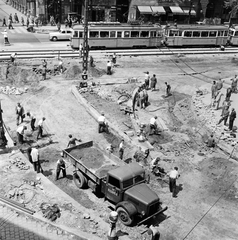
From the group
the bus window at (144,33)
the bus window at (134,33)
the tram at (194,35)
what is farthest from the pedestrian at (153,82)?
the tram at (194,35)

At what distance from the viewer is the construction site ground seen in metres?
14.1

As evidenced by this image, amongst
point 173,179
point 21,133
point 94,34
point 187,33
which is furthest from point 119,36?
point 173,179

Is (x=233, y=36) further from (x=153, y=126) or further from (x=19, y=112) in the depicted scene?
Answer: (x=19, y=112)

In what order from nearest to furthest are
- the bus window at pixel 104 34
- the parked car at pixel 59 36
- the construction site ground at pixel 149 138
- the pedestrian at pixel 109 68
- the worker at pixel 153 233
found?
the worker at pixel 153 233, the construction site ground at pixel 149 138, the pedestrian at pixel 109 68, the bus window at pixel 104 34, the parked car at pixel 59 36

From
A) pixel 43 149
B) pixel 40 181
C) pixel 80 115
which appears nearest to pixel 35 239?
pixel 40 181

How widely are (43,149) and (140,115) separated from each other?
8.03 m

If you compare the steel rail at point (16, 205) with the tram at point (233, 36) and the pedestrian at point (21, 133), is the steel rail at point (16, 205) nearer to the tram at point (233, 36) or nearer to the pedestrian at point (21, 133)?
the pedestrian at point (21, 133)

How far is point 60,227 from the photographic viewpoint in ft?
42.4

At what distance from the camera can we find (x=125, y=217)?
44.0 feet

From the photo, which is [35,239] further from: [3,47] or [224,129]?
[3,47]

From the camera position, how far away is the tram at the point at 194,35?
146ft

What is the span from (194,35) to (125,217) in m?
36.6

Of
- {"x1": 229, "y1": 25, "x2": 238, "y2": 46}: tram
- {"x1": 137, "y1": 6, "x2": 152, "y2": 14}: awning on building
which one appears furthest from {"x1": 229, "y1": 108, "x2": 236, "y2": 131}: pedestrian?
{"x1": 137, "y1": 6, "x2": 152, "y2": 14}: awning on building

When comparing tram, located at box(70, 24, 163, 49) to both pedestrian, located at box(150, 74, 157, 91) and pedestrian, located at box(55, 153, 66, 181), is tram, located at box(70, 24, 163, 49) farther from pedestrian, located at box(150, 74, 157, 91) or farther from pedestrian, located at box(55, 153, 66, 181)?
pedestrian, located at box(55, 153, 66, 181)
